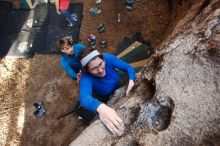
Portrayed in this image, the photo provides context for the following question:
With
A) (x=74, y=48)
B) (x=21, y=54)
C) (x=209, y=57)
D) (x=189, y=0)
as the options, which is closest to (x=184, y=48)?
(x=209, y=57)

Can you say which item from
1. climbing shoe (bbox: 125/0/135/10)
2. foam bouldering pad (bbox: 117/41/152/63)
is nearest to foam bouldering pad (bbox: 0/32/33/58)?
foam bouldering pad (bbox: 117/41/152/63)

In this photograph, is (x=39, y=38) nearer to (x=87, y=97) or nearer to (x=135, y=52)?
(x=135, y=52)

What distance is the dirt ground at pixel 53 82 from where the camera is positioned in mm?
7121

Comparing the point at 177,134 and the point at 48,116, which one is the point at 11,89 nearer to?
the point at 48,116

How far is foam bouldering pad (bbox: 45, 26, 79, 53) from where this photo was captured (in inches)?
329

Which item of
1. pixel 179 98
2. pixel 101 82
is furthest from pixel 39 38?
pixel 179 98

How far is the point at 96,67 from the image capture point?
158 inches

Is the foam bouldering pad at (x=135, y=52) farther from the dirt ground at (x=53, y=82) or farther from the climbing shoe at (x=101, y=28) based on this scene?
the climbing shoe at (x=101, y=28)

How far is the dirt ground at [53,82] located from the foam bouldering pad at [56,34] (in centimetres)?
16

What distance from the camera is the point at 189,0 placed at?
632cm

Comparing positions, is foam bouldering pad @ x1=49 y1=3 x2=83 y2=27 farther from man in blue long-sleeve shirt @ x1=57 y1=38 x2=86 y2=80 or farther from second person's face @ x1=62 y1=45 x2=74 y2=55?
second person's face @ x1=62 y1=45 x2=74 y2=55

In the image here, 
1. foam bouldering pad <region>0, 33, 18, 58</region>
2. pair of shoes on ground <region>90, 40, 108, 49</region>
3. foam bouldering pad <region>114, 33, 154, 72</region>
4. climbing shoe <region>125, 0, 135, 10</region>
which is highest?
climbing shoe <region>125, 0, 135, 10</region>

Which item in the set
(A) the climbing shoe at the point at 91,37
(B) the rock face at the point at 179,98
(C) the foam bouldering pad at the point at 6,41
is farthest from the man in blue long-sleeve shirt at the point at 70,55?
(C) the foam bouldering pad at the point at 6,41

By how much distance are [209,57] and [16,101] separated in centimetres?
544
